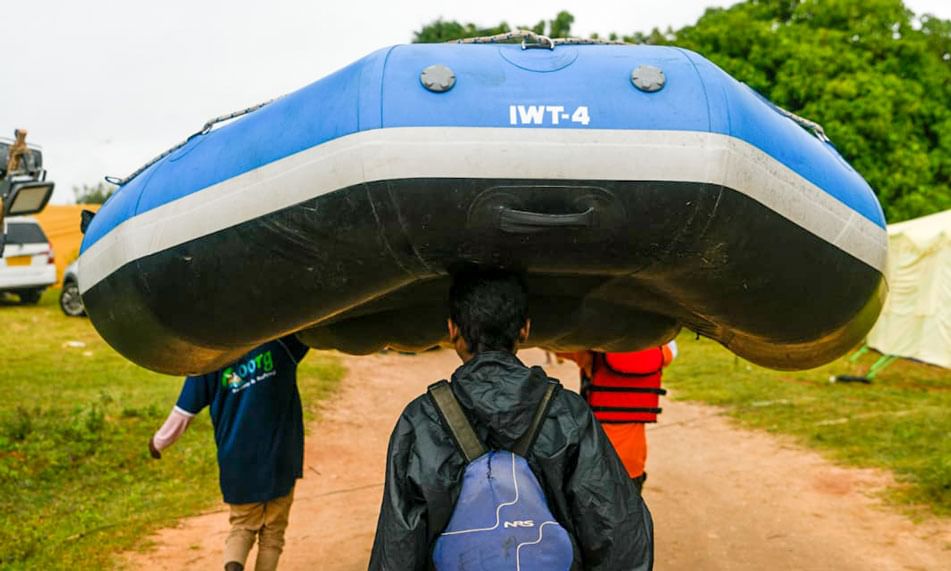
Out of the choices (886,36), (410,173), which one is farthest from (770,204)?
(886,36)

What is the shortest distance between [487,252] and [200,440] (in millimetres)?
7164

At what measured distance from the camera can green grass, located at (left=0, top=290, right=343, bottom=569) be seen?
6.71m

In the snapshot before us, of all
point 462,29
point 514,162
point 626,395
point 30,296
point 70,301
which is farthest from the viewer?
point 462,29

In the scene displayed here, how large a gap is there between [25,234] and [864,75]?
17.9m

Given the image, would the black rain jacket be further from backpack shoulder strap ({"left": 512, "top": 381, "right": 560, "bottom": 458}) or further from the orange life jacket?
the orange life jacket

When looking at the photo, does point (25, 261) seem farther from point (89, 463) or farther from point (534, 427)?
point (534, 427)

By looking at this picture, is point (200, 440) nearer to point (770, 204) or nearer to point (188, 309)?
point (188, 309)

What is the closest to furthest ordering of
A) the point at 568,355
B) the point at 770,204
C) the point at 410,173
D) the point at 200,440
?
the point at 410,173 < the point at 770,204 < the point at 568,355 < the point at 200,440

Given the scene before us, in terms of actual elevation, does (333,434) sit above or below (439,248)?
below

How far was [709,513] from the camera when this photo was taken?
7582 mm

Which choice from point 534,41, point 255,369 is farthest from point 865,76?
point 534,41

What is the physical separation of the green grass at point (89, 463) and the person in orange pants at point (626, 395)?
321cm

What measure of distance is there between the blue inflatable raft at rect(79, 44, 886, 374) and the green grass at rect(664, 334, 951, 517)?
4.90 meters

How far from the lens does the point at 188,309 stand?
351 cm
